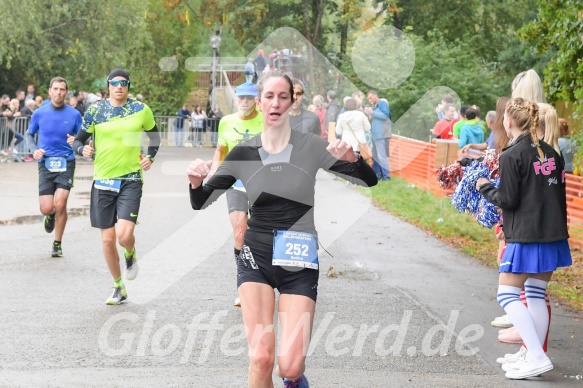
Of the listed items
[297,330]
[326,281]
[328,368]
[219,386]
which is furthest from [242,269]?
[326,281]

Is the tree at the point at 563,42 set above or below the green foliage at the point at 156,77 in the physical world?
above

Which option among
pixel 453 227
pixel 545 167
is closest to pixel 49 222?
pixel 453 227

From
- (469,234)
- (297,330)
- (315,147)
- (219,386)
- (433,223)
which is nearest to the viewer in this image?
(297,330)

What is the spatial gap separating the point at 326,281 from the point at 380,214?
7.09 metres

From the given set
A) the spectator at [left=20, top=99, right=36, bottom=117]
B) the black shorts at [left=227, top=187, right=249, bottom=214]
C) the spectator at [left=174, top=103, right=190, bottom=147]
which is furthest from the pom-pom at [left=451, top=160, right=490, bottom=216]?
the spectator at [left=174, top=103, right=190, bottom=147]

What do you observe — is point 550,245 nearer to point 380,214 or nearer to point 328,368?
point 328,368

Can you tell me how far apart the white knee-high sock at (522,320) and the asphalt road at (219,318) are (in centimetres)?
20

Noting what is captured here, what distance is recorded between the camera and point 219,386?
6617mm

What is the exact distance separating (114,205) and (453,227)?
6993 millimetres

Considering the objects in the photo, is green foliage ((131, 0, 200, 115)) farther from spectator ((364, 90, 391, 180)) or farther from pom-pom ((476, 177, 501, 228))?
pom-pom ((476, 177, 501, 228))

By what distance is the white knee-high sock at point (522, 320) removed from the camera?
280 inches

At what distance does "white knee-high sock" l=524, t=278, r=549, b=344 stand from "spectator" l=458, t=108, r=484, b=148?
769 centimetres

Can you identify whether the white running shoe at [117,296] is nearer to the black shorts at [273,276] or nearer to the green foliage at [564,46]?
the black shorts at [273,276]

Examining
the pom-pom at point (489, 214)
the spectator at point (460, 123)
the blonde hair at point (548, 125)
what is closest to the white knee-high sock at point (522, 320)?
the pom-pom at point (489, 214)
